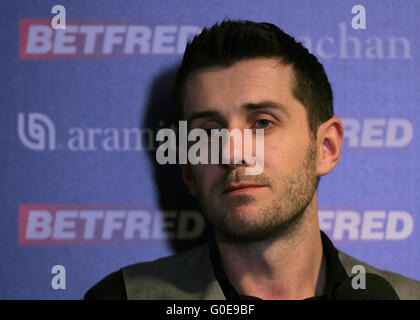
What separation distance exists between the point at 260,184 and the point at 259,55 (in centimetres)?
39

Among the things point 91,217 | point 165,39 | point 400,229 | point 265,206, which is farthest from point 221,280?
point 165,39

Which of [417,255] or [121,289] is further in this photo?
[417,255]

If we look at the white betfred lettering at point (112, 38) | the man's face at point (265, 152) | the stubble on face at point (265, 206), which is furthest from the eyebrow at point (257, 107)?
the white betfred lettering at point (112, 38)

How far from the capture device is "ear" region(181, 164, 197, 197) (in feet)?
4.43

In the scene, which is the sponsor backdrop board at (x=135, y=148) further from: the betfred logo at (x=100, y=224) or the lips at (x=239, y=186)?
the lips at (x=239, y=186)

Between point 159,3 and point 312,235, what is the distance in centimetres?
97

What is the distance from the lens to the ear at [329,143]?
1.29 m

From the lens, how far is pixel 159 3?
1475 millimetres

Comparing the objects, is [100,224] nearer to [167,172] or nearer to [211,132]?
[167,172]
